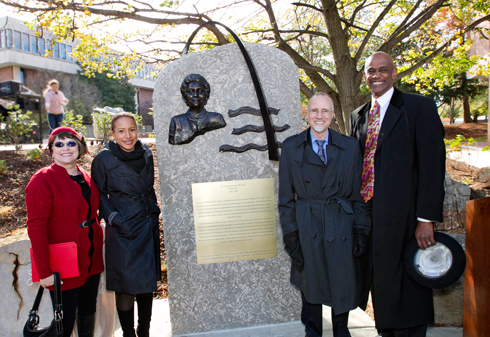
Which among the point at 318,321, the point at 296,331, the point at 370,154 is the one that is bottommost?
the point at 296,331

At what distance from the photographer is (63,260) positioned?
227 centimetres

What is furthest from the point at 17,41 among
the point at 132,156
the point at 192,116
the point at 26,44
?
the point at 132,156

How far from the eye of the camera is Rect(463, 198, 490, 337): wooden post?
2283mm

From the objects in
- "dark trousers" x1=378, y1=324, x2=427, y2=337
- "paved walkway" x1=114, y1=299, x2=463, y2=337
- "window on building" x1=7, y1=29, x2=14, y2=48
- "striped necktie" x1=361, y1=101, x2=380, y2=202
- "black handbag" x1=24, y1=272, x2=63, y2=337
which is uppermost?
"window on building" x1=7, y1=29, x2=14, y2=48

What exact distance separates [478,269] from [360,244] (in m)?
0.82

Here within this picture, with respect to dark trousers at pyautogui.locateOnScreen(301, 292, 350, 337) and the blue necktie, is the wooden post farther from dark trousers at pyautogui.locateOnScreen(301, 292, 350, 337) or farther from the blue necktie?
the blue necktie

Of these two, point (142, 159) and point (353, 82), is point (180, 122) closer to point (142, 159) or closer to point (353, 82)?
point (142, 159)

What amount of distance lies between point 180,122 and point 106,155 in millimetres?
638

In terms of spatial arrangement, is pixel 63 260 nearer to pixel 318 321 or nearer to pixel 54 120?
pixel 318 321

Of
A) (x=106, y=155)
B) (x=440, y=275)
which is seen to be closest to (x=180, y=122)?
(x=106, y=155)

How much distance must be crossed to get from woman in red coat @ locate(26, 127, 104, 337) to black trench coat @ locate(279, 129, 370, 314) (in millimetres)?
1370

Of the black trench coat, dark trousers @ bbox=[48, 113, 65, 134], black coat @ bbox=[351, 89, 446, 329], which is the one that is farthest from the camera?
dark trousers @ bbox=[48, 113, 65, 134]

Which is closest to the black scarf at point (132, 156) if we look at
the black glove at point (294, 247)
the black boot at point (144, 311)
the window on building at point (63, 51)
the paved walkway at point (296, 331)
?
the black boot at point (144, 311)

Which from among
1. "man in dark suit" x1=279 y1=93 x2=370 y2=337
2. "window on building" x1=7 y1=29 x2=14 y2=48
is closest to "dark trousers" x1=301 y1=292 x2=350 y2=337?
"man in dark suit" x1=279 y1=93 x2=370 y2=337
